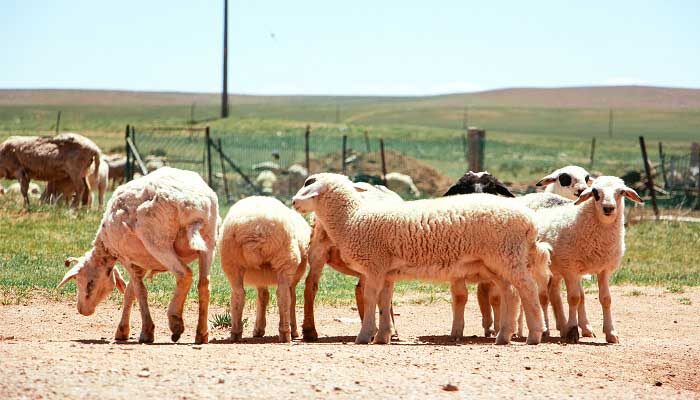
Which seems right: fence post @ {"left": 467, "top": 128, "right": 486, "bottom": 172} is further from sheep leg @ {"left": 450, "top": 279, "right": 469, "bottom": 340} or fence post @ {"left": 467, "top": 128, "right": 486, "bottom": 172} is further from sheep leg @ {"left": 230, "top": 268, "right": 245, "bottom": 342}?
sheep leg @ {"left": 230, "top": 268, "right": 245, "bottom": 342}

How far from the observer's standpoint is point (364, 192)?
41.2 ft

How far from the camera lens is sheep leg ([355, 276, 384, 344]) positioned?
11086mm

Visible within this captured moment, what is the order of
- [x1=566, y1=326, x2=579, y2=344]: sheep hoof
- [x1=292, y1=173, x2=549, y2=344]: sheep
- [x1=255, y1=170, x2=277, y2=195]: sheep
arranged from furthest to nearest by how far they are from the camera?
[x1=255, y1=170, x2=277, y2=195]: sheep
[x1=566, y1=326, x2=579, y2=344]: sheep hoof
[x1=292, y1=173, x2=549, y2=344]: sheep

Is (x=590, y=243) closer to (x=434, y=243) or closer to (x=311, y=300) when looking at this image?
(x=434, y=243)

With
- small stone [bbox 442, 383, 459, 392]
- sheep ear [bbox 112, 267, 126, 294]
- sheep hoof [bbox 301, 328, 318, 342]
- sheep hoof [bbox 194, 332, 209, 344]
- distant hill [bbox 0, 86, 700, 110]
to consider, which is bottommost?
Answer: sheep hoof [bbox 301, 328, 318, 342]

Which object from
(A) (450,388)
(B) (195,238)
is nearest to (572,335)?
(A) (450,388)

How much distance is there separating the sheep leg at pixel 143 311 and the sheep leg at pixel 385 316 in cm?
218

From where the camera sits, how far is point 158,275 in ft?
55.2

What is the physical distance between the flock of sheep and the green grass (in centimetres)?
280

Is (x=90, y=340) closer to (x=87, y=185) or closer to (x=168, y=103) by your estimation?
(x=87, y=185)

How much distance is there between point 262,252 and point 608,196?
3588mm

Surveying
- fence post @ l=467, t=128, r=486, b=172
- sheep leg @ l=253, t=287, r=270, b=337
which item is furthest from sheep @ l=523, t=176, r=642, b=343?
fence post @ l=467, t=128, r=486, b=172

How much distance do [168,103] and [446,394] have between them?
5435 inches

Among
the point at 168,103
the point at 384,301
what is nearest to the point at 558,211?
the point at 384,301
